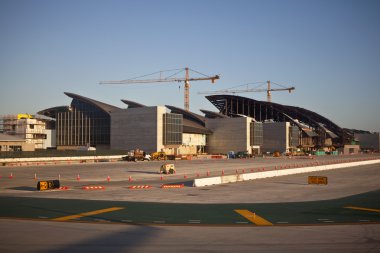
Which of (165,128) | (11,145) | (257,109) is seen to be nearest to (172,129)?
(165,128)

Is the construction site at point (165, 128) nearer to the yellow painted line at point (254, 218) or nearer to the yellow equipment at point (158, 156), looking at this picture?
the yellow equipment at point (158, 156)

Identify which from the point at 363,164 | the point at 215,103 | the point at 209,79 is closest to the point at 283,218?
the point at 363,164

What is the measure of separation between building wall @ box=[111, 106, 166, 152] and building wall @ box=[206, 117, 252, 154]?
39737 millimetres

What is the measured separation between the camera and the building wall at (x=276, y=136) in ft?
526

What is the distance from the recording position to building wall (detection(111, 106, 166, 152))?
110000 mm

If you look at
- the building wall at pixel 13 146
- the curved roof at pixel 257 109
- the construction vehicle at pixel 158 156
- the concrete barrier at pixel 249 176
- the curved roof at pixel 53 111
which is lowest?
the concrete barrier at pixel 249 176

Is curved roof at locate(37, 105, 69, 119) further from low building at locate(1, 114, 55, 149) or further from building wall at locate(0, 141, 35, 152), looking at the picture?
building wall at locate(0, 141, 35, 152)

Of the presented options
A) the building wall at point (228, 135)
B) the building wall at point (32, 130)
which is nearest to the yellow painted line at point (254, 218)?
the building wall at point (228, 135)

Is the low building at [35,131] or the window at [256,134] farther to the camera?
the window at [256,134]

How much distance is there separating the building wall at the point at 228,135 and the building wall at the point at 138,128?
39737 millimetres

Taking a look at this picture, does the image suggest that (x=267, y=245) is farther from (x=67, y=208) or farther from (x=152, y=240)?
(x=67, y=208)

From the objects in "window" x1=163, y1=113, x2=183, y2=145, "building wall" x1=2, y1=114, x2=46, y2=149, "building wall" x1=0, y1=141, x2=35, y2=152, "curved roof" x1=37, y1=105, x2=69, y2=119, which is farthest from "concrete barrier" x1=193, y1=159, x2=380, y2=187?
"building wall" x1=2, y1=114, x2=46, y2=149

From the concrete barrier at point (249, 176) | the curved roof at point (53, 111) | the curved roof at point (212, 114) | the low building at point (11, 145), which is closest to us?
the concrete barrier at point (249, 176)

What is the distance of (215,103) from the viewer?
601ft
